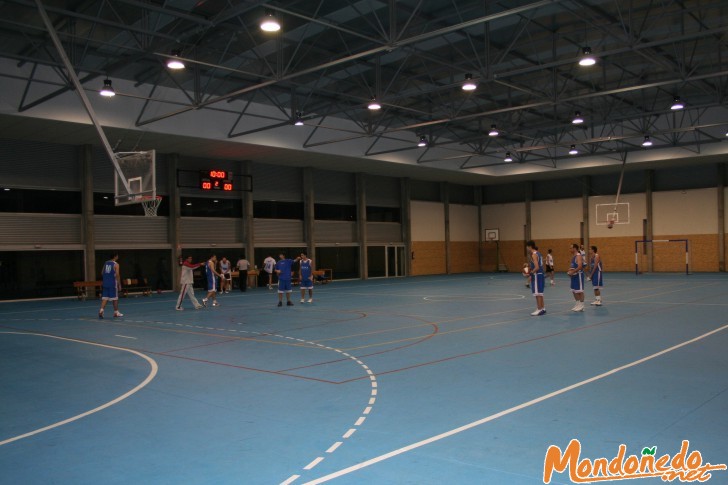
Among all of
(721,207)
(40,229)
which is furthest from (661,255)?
(40,229)

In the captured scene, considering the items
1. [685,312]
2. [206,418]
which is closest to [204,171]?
[685,312]

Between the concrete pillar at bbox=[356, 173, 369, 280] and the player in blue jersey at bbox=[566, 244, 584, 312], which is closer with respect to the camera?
the player in blue jersey at bbox=[566, 244, 584, 312]

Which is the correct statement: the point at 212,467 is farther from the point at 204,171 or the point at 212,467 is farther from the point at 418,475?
the point at 204,171

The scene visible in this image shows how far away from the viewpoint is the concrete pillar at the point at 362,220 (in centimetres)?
4125

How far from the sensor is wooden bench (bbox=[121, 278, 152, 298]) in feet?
97.5

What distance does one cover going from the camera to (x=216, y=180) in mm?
31828

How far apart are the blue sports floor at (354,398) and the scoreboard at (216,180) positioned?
15815 millimetres

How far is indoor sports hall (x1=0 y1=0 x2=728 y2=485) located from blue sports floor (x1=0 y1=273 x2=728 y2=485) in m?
0.05

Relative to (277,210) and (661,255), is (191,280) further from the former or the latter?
(661,255)

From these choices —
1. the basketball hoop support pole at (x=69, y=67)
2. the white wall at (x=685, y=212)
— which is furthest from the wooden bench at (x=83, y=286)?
the white wall at (x=685, y=212)

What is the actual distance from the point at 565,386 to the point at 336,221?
106 feet

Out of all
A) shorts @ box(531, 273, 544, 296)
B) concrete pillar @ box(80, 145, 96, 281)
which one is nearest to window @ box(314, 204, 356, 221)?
concrete pillar @ box(80, 145, 96, 281)

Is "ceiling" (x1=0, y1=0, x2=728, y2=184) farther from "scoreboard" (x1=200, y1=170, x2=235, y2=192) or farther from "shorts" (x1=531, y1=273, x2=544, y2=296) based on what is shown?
"shorts" (x1=531, y1=273, x2=544, y2=296)

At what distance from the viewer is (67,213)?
94.2 ft
